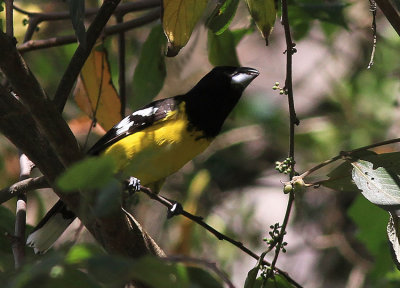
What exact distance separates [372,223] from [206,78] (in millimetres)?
851

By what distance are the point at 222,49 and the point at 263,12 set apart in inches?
30.0

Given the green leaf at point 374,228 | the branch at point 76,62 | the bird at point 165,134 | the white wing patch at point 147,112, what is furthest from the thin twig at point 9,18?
the green leaf at point 374,228

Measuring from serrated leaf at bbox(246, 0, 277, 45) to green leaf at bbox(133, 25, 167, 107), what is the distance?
2.41 ft

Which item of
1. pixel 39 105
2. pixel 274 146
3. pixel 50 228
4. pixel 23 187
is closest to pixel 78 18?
pixel 39 105

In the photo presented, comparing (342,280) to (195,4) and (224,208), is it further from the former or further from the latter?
(195,4)

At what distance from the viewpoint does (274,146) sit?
439cm

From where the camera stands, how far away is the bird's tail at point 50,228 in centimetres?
243

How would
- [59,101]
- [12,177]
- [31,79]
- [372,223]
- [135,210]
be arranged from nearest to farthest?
[31,79]
[59,101]
[372,223]
[12,177]
[135,210]

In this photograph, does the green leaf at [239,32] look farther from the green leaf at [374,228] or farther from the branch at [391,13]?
the branch at [391,13]

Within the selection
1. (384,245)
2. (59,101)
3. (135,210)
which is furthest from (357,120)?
(59,101)

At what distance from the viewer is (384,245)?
253 cm

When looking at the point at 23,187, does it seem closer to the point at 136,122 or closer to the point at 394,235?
the point at 136,122

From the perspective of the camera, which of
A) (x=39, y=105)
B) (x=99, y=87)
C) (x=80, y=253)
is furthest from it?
(x=99, y=87)

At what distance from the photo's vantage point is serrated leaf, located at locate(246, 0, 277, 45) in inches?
66.4
